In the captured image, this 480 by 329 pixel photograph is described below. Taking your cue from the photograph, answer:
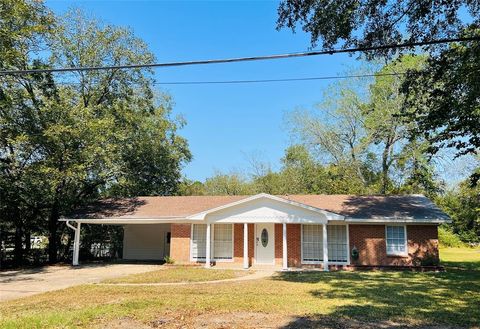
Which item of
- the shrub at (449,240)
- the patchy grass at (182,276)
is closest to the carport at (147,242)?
the patchy grass at (182,276)

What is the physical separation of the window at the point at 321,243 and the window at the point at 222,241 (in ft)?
13.1

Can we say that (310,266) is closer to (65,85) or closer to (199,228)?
(199,228)

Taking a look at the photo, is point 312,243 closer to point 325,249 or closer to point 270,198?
point 325,249

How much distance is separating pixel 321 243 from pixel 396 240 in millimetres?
3690

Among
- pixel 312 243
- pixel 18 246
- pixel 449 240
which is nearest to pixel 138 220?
pixel 18 246

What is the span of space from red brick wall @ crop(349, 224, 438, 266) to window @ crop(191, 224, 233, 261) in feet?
21.2

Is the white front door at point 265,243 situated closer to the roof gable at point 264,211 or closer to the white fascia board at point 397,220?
the roof gable at point 264,211

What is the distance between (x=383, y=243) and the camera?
20.5 metres

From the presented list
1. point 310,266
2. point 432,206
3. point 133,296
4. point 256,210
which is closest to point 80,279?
point 133,296

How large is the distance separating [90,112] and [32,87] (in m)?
3.78

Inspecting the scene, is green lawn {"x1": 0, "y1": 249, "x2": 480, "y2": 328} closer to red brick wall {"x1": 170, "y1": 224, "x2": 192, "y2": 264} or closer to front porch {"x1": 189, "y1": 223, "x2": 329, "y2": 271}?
front porch {"x1": 189, "y1": 223, "x2": 329, "y2": 271}

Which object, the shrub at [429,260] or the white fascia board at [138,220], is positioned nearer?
the shrub at [429,260]

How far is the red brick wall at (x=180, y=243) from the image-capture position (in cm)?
2230

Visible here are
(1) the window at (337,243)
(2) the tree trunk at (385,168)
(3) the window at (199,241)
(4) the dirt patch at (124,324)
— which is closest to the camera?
(4) the dirt patch at (124,324)
